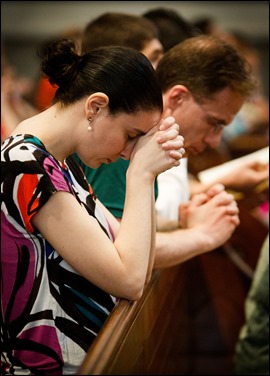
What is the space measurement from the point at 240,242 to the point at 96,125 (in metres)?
2.29

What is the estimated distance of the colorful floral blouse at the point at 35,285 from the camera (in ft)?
4.86

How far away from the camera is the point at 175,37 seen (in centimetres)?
331

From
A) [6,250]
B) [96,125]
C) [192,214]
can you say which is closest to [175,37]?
[192,214]

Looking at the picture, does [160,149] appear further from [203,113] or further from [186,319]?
[186,319]

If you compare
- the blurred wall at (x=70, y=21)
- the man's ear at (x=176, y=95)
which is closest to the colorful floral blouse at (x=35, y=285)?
the man's ear at (x=176, y=95)

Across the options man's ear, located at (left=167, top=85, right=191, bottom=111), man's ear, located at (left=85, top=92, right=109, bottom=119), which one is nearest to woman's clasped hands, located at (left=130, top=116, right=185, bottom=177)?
man's ear, located at (left=85, top=92, right=109, bottom=119)

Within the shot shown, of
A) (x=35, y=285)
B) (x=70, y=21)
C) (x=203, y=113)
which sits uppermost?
(x=35, y=285)

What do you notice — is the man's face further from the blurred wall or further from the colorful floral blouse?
the blurred wall

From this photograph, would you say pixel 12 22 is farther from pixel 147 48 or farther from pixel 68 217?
pixel 68 217

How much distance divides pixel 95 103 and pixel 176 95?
0.82 meters

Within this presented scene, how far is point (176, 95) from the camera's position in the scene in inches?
94.0

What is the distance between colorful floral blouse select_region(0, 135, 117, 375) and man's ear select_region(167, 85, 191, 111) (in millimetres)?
845

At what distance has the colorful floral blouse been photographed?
1482mm

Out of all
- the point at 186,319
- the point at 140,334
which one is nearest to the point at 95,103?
the point at 140,334
